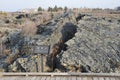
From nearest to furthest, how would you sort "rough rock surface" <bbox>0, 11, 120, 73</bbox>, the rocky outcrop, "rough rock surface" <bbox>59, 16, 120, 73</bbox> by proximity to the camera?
"rough rock surface" <bbox>59, 16, 120, 73</bbox>, "rough rock surface" <bbox>0, 11, 120, 73</bbox>, the rocky outcrop

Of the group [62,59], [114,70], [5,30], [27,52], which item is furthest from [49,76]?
[5,30]

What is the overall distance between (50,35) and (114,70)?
354 centimetres

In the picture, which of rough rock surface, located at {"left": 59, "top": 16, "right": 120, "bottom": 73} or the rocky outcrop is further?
the rocky outcrop

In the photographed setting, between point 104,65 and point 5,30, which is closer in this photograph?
point 104,65

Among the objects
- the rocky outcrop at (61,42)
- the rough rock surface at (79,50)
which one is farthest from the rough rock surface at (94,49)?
the rocky outcrop at (61,42)

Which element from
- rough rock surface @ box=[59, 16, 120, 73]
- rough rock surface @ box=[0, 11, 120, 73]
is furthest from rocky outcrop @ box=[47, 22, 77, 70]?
rough rock surface @ box=[59, 16, 120, 73]

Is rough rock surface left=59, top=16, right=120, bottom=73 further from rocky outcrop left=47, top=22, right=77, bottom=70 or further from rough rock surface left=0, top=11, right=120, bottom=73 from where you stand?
rocky outcrop left=47, top=22, right=77, bottom=70

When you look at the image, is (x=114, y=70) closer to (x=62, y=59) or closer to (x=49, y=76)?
(x=62, y=59)

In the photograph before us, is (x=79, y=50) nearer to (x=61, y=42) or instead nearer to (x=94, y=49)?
(x=94, y=49)

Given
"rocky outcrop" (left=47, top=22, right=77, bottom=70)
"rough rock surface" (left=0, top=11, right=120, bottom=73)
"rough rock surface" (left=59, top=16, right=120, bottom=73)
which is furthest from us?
"rocky outcrop" (left=47, top=22, right=77, bottom=70)

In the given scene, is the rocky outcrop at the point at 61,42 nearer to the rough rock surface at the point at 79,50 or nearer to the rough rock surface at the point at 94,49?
the rough rock surface at the point at 79,50

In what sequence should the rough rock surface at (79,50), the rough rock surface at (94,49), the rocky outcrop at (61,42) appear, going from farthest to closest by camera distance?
the rocky outcrop at (61,42) < the rough rock surface at (79,50) < the rough rock surface at (94,49)

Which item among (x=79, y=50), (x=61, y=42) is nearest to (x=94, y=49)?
(x=79, y=50)

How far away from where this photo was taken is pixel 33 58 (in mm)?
10703
